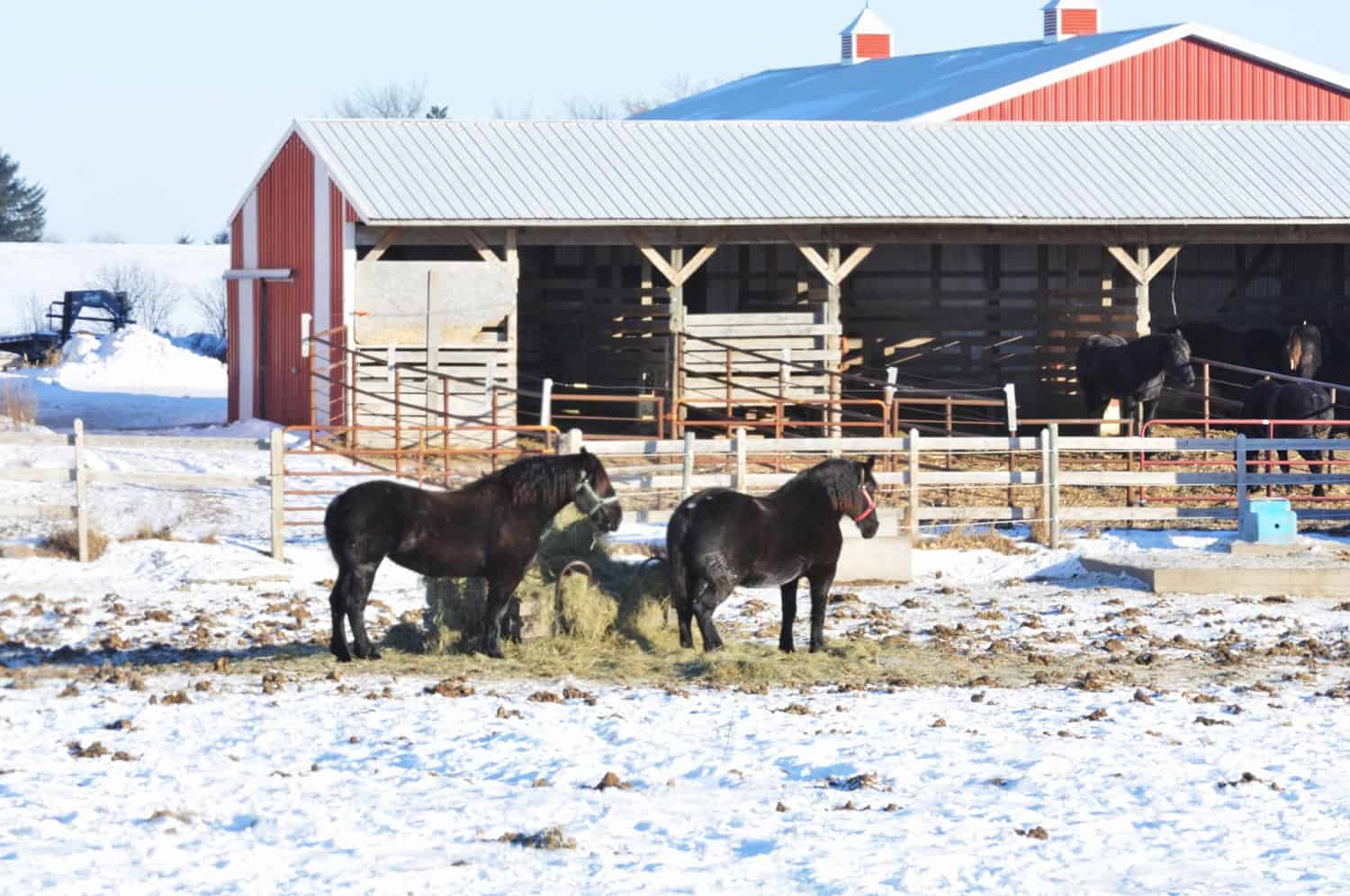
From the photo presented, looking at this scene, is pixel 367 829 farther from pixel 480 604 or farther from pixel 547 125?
pixel 547 125

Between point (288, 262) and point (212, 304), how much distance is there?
134 feet

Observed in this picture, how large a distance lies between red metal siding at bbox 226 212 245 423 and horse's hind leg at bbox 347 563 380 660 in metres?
17.2

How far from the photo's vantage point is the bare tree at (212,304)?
206ft

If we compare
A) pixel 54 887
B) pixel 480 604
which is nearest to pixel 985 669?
pixel 480 604

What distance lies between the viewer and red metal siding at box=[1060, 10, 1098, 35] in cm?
4141

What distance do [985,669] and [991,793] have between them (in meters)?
3.20

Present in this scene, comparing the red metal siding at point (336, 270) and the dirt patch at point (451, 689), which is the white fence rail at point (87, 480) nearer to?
the dirt patch at point (451, 689)

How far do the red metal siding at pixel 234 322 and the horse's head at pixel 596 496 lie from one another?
17.5 m

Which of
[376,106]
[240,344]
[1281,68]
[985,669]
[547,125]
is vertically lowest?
[985,669]

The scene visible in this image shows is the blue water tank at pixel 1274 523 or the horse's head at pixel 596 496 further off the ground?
the horse's head at pixel 596 496

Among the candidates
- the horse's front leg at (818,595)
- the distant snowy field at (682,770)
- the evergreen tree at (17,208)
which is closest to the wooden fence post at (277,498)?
the distant snowy field at (682,770)

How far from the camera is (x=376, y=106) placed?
96875 mm

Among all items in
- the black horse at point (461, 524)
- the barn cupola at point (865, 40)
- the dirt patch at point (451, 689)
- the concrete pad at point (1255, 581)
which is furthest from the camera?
the barn cupola at point (865, 40)

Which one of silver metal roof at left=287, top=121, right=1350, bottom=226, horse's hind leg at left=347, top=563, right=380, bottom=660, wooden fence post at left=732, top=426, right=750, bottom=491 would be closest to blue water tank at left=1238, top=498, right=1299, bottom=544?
wooden fence post at left=732, top=426, right=750, bottom=491
